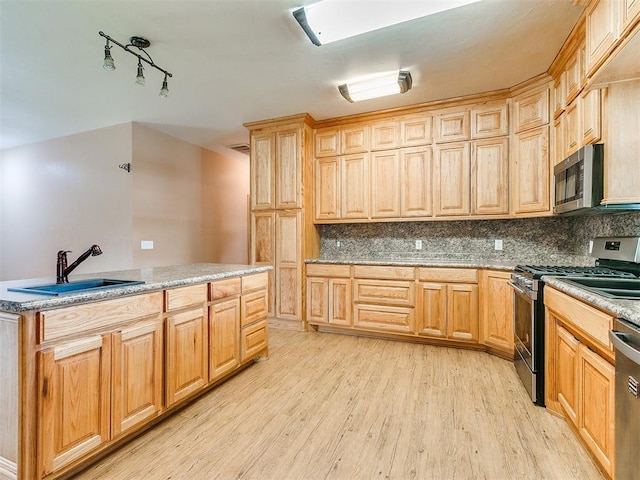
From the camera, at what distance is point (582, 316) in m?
1.58

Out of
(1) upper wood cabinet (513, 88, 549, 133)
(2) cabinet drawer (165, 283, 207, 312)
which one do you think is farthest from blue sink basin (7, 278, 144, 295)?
(1) upper wood cabinet (513, 88, 549, 133)

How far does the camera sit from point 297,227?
3994 mm

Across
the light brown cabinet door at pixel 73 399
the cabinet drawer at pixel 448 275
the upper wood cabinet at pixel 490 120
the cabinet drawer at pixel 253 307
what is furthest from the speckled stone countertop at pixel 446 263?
the light brown cabinet door at pixel 73 399

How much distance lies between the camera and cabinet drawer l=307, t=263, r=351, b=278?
372cm

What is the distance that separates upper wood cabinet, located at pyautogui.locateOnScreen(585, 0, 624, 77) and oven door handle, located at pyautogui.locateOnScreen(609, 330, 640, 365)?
1.47 meters

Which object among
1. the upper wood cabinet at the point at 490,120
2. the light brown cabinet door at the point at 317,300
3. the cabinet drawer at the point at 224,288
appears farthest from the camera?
the light brown cabinet door at the point at 317,300

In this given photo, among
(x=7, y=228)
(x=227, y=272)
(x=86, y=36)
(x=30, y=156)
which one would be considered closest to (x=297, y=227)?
(x=227, y=272)

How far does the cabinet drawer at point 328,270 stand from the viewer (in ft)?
12.2

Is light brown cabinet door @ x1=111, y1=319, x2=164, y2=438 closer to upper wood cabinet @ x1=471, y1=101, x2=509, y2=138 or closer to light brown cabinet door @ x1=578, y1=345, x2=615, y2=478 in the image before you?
light brown cabinet door @ x1=578, y1=345, x2=615, y2=478

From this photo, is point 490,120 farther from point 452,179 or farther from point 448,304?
point 448,304

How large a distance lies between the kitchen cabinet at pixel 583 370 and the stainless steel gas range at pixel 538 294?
0.06 m

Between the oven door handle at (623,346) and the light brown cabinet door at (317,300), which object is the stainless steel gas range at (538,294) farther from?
the light brown cabinet door at (317,300)

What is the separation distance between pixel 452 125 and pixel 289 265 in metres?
2.52

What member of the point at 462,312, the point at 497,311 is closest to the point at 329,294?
the point at 462,312
